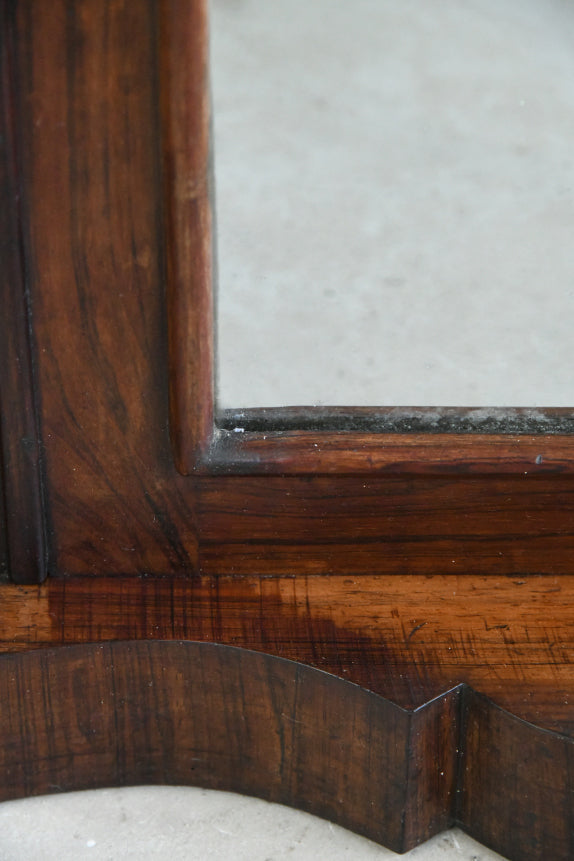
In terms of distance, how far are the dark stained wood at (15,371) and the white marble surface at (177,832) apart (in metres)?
0.17

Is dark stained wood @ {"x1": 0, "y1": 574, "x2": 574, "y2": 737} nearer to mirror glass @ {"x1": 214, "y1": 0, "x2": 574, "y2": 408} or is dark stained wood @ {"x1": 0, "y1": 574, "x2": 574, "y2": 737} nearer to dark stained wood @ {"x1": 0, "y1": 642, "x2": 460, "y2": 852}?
dark stained wood @ {"x1": 0, "y1": 642, "x2": 460, "y2": 852}

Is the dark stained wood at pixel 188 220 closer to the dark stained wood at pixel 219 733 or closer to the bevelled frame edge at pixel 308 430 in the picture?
the bevelled frame edge at pixel 308 430

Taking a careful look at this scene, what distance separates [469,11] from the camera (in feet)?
2.06

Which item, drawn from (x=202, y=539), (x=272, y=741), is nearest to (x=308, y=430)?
(x=202, y=539)

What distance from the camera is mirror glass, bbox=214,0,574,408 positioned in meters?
0.63

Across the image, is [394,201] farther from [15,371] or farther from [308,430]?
[15,371]

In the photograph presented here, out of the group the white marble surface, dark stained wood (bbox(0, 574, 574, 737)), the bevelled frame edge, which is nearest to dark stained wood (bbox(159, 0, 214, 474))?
the bevelled frame edge

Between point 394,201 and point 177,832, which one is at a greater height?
point 394,201

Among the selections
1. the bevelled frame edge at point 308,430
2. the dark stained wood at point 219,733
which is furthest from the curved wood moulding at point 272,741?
the bevelled frame edge at point 308,430

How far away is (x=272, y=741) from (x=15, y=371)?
1.03 feet

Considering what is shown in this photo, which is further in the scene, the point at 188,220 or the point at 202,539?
the point at 202,539

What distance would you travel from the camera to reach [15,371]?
2.15 feet

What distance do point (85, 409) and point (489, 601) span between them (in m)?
0.33

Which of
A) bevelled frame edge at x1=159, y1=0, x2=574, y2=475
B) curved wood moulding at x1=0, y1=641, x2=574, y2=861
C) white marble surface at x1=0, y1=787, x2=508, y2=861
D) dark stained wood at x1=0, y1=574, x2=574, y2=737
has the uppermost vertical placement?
bevelled frame edge at x1=159, y1=0, x2=574, y2=475
